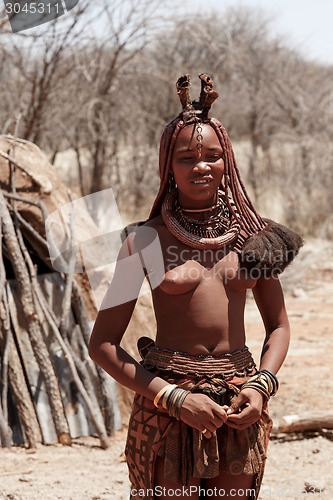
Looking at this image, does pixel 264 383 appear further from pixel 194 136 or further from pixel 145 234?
pixel 194 136

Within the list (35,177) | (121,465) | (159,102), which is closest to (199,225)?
(121,465)

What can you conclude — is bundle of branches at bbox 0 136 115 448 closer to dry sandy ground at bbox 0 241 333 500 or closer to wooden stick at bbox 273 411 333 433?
dry sandy ground at bbox 0 241 333 500

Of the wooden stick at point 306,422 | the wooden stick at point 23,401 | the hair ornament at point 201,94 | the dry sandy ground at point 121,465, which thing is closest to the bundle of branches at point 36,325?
the wooden stick at point 23,401

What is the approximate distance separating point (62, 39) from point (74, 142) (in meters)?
3.26

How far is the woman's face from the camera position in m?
2.09

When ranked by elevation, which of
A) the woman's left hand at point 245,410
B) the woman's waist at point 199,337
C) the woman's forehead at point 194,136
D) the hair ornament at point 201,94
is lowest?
the woman's left hand at point 245,410

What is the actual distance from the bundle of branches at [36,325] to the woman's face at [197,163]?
7.92 ft

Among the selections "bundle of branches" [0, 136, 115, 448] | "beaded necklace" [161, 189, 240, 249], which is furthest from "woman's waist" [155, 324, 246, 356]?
"bundle of branches" [0, 136, 115, 448]

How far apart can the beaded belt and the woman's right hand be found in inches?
5.2

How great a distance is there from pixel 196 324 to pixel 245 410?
0.32 meters

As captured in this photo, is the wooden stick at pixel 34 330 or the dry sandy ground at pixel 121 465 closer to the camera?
the dry sandy ground at pixel 121 465

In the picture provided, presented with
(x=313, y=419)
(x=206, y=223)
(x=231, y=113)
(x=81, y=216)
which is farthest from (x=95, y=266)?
(x=231, y=113)

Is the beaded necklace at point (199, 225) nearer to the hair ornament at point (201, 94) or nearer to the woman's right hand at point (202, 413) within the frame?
the hair ornament at point (201, 94)

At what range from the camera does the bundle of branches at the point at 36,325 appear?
4.31 metres
